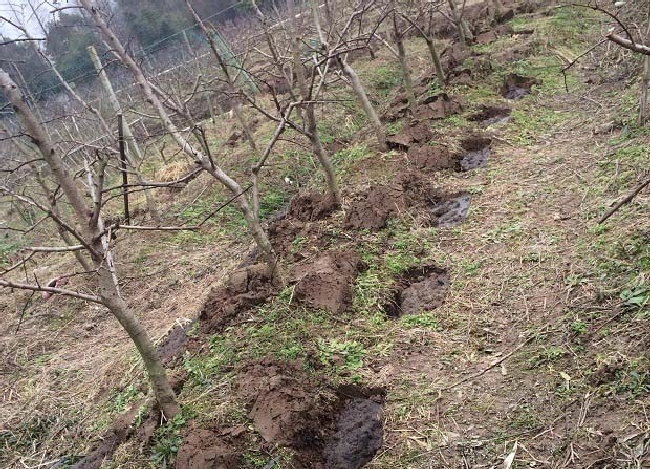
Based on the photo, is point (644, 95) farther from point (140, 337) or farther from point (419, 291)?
point (140, 337)

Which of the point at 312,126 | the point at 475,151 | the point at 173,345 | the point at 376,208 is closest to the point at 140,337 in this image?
the point at 173,345

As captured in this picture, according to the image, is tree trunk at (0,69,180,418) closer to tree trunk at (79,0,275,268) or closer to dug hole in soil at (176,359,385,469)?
dug hole in soil at (176,359,385,469)

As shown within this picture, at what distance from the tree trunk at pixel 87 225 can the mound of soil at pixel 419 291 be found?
6.35 ft

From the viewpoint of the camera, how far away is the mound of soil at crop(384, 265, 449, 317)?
402cm

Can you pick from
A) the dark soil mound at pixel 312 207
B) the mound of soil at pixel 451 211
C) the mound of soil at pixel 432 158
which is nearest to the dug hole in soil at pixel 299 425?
the mound of soil at pixel 451 211

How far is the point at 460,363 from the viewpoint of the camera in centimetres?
329

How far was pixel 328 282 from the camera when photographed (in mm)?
4156

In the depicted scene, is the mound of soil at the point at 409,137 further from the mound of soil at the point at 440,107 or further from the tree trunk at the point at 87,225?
the tree trunk at the point at 87,225

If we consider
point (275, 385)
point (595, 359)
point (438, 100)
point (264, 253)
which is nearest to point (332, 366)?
point (275, 385)

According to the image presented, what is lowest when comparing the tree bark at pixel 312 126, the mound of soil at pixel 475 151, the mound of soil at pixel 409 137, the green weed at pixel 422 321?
the green weed at pixel 422 321

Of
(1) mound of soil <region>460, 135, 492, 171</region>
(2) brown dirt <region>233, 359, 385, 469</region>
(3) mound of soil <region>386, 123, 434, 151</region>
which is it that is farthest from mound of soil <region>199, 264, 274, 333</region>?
(1) mound of soil <region>460, 135, 492, 171</region>

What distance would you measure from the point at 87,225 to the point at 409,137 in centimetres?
478

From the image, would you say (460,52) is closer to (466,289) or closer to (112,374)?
(466,289)

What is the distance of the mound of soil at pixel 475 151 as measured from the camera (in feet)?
19.6
